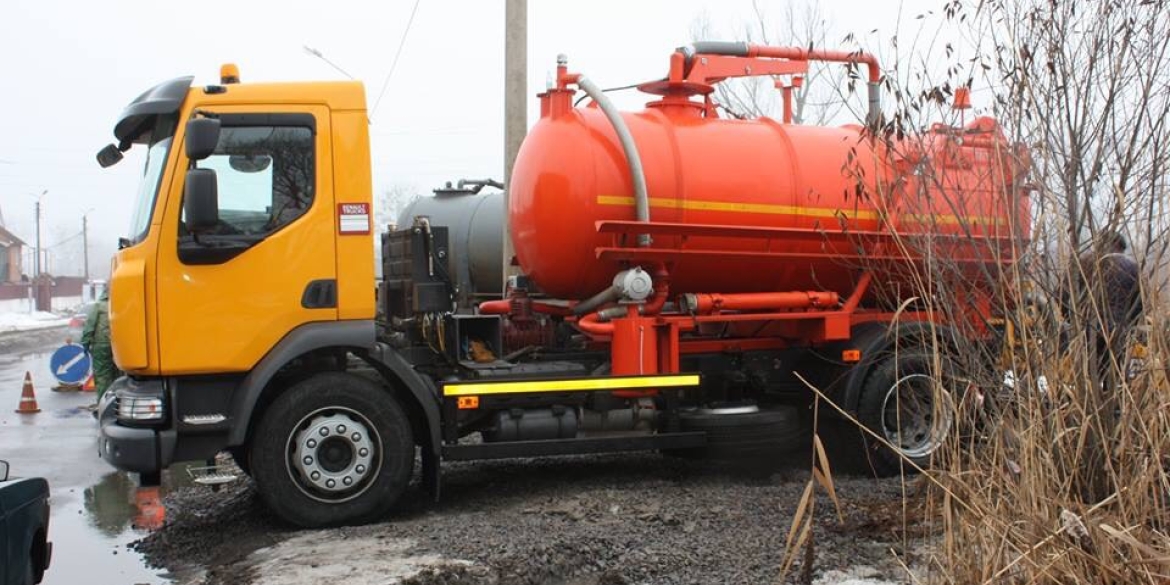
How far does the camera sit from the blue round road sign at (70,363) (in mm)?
15250

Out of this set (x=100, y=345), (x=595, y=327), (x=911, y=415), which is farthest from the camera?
(x=100, y=345)

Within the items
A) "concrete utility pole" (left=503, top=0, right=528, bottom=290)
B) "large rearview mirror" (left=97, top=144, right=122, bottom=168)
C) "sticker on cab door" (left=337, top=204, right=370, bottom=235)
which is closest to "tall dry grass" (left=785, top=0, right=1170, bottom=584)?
"sticker on cab door" (left=337, top=204, right=370, bottom=235)

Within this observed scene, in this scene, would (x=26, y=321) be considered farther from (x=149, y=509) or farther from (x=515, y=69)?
(x=149, y=509)

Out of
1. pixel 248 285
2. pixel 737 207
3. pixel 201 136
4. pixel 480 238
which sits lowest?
pixel 248 285

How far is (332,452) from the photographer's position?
7.00 metres

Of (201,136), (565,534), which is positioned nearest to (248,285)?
(201,136)

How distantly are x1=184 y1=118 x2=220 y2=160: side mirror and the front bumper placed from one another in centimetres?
148

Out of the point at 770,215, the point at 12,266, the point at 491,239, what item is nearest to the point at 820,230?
the point at 770,215

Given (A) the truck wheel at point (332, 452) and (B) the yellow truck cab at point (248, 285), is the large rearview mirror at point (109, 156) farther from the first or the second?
(A) the truck wheel at point (332, 452)

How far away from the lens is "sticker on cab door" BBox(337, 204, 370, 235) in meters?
6.93

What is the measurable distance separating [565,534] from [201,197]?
9.68ft

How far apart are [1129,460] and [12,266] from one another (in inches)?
3506

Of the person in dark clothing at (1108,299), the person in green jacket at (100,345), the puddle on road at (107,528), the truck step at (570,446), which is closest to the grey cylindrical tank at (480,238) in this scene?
the person in green jacket at (100,345)

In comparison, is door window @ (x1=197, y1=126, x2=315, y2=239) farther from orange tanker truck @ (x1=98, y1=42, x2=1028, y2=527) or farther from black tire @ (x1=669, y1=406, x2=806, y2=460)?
black tire @ (x1=669, y1=406, x2=806, y2=460)
